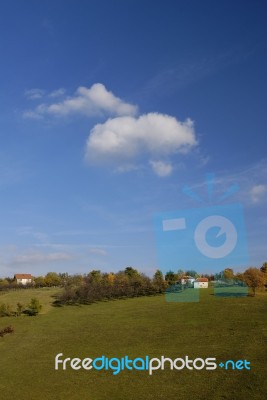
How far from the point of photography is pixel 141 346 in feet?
149

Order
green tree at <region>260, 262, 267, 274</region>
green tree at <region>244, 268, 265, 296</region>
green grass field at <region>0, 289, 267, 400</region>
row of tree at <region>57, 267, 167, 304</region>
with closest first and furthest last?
1. green grass field at <region>0, 289, 267, 400</region>
2. green tree at <region>244, 268, 265, 296</region>
3. row of tree at <region>57, 267, 167, 304</region>
4. green tree at <region>260, 262, 267, 274</region>

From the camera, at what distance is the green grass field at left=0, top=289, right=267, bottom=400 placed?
31188 mm

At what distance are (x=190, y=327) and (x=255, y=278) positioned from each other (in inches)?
1210

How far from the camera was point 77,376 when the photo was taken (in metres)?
36.5

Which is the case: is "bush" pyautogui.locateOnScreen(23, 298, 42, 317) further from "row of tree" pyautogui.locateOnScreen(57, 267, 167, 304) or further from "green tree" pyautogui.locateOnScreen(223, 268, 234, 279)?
"green tree" pyautogui.locateOnScreen(223, 268, 234, 279)

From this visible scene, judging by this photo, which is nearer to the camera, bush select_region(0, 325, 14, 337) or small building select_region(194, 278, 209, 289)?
bush select_region(0, 325, 14, 337)

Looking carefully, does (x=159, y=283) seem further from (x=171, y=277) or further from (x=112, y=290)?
(x=112, y=290)

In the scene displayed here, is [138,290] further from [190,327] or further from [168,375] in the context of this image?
[168,375]

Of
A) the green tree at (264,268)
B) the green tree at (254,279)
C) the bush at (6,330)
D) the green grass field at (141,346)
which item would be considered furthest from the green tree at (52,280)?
the green tree at (254,279)

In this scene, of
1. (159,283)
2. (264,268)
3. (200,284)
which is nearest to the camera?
(159,283)

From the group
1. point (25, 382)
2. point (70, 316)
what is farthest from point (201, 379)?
point (70, 316)
